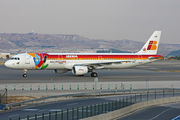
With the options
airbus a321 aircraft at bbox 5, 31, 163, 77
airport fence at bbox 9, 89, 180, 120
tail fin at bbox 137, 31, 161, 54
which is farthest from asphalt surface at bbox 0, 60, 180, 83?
airport fence at bbox 9, 89, 180, 120

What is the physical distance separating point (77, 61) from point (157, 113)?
118 ft

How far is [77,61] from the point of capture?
64125 mm

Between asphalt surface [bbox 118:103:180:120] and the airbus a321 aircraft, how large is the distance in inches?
1148

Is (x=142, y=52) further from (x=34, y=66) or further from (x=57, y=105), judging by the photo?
(x=57, y=105)

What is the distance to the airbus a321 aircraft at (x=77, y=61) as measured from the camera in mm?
60094

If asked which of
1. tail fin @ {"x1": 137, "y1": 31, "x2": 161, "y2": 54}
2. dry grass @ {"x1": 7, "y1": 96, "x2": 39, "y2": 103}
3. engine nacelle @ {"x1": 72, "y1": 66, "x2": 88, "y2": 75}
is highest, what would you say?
tail fin @ {"x1": 137, "y1": 31, "x2": 161, "y2": 54}

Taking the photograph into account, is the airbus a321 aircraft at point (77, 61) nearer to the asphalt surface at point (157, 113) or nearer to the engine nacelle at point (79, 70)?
the engine nacelle at point (79, 70)

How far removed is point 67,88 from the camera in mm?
45875

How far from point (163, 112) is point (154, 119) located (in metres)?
3.94

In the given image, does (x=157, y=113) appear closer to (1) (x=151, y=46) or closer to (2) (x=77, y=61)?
(2) (x=77, y=61)

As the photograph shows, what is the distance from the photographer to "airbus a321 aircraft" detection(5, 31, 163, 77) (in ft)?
197

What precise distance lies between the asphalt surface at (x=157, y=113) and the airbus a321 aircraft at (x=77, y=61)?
95.6 ft

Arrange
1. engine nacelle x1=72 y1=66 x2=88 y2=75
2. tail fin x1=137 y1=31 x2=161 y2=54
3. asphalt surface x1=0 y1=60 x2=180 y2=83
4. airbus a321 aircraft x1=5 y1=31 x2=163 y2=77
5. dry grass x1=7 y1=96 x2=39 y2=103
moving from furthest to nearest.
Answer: tail fin x1=137 y1=31 x2=161 y2=54 < engine nacelle x1=72 y1=66 x2=88 y2=75 < airbus a321 aircraft x1=5 y1=31 x2=163 y2=77 < asphalt surface x1=0 y1=60 x2=180 y2=83 < dry grass x1=7 y1=96 x2=39 y2=103

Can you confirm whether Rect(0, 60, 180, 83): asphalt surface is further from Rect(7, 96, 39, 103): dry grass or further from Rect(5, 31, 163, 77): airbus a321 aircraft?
Rect(7, 96, 39, 103): dry grass
